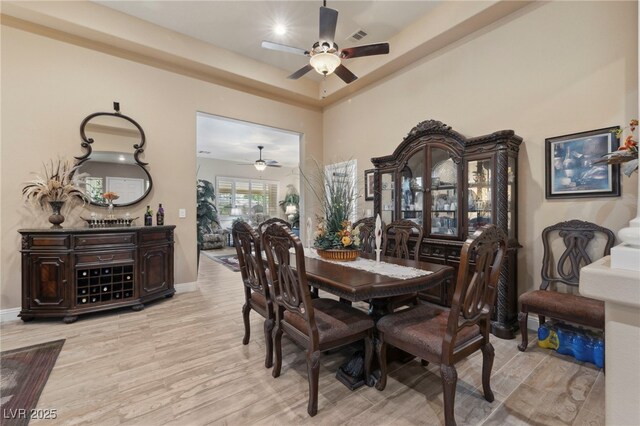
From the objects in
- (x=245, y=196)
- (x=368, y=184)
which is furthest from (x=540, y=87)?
(x=245, y=196)

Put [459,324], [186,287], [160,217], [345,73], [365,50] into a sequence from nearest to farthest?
[459,324] → [365,50] → [345,73] → [160,217] → [186,287]

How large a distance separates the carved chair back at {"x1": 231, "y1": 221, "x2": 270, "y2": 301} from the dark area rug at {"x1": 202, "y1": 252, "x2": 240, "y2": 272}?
3.36 meters

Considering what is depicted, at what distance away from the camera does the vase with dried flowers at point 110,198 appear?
3.53 metres

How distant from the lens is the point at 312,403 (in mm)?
1646

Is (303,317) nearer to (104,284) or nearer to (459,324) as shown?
(459,324)

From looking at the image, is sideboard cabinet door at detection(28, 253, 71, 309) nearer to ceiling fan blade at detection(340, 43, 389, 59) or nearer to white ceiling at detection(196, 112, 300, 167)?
white ceiling at detection(196, 112, 300, 167)

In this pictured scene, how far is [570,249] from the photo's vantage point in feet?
8.26

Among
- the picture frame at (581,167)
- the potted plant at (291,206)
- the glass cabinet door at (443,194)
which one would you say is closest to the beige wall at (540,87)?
the picture frame at (581,167)

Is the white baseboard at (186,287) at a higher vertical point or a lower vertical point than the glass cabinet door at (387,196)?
lower

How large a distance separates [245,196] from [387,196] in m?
7.63

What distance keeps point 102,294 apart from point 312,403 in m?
2.89

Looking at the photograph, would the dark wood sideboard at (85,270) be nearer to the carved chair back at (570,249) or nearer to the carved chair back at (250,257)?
the carved chair back at (250,257)

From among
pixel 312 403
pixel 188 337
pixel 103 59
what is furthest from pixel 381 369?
pixel 103 59

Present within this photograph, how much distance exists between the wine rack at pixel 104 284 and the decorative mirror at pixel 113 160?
89 cm
